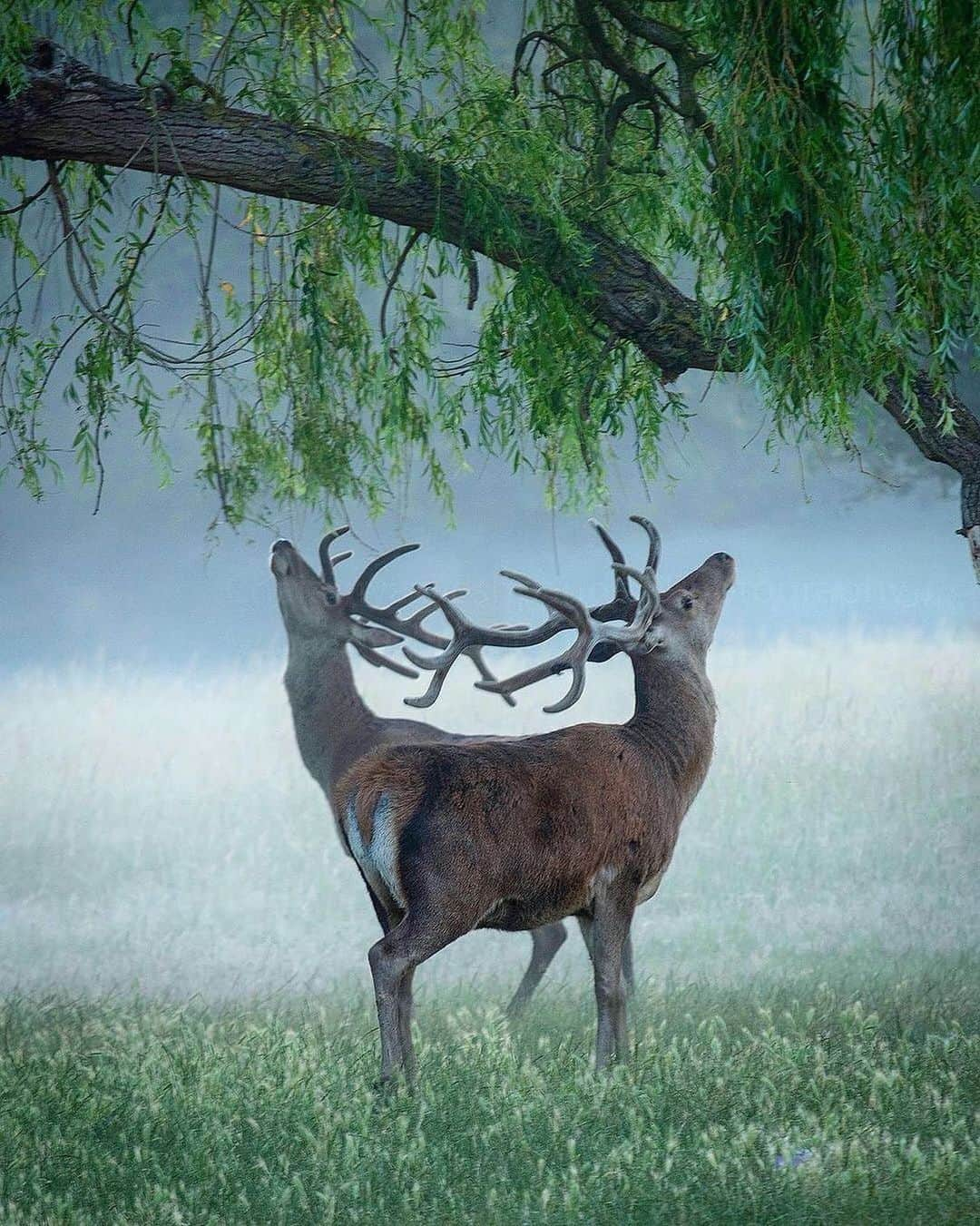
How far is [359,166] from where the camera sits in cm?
432

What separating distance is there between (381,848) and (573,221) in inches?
73.7

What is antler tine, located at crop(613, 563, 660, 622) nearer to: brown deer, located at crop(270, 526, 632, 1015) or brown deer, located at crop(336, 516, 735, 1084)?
brown deer, located at crop(336, 516, 735, 1084)

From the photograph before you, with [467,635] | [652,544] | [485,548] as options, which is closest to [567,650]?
[467,635]

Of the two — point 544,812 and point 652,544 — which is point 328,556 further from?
point 544,812

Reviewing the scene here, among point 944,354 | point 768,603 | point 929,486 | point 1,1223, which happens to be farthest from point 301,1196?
point 929,486

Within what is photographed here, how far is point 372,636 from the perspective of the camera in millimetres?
5484

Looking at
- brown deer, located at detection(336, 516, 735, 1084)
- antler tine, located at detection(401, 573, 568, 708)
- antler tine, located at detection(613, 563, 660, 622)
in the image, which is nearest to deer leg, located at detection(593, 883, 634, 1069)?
brown deer, located at detection(336, 516, 735, 1084)

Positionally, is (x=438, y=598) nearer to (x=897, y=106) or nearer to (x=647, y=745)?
(x=647, y=745)

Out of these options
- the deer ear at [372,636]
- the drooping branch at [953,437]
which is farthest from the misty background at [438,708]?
the drooping branch at [953,437]

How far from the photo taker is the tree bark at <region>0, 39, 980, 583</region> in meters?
4.16

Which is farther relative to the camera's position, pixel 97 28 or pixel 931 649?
pixel 931 649

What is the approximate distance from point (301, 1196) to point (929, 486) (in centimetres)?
523

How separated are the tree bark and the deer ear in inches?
57.0

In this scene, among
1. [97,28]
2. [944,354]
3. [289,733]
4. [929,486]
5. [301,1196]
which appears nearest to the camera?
[301,1196]
